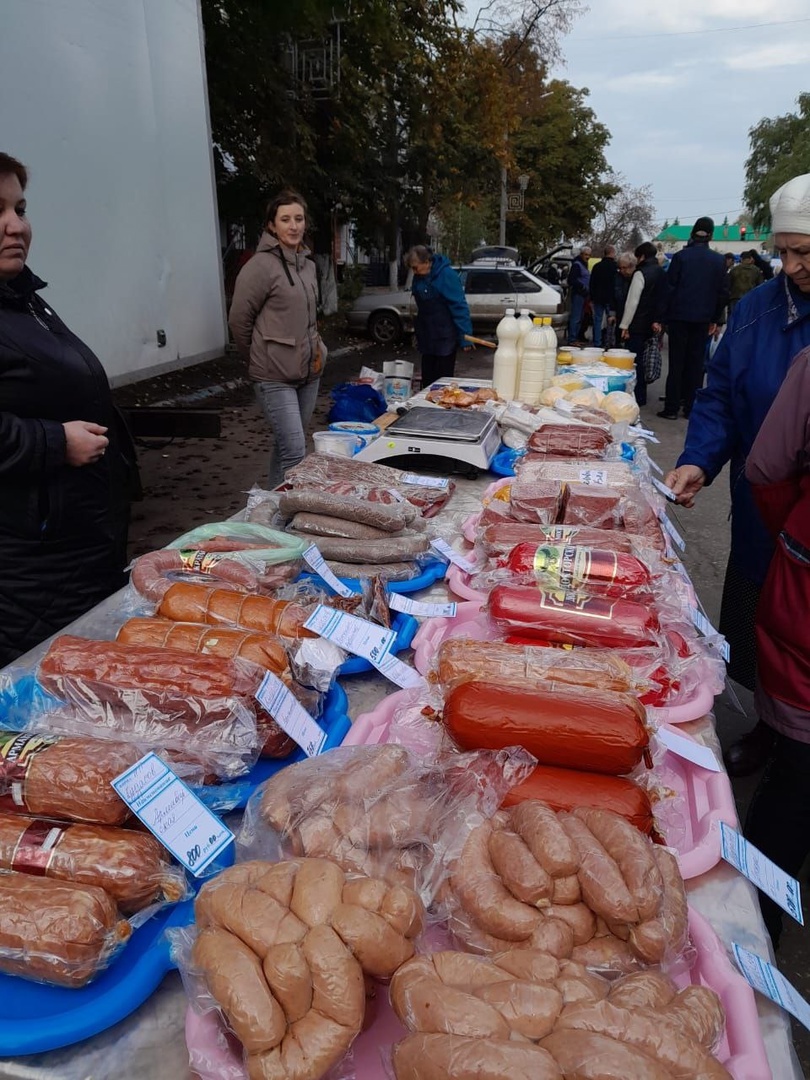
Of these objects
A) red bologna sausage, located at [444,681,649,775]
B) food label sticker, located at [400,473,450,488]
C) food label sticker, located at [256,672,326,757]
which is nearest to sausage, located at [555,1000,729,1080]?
red bologna sausage, located at [444,681,649,775]

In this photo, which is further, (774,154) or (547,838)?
(774,154)

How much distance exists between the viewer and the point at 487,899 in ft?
3.43

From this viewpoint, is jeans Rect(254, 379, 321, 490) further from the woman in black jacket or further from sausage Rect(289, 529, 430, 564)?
sausage Rect(289, 529, 430, 564)

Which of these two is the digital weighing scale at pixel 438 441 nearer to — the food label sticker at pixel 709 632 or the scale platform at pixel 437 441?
the scale platform at pixel 437 441

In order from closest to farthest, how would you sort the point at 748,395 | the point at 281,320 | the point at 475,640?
1. the point at 475,640
2. the point at 748,395
3. the point at 281,320

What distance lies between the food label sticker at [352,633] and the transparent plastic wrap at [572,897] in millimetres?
754

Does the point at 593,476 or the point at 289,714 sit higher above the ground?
the point at 593,476

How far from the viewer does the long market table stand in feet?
3.27

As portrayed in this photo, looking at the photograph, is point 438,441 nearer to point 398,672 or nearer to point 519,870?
point 398,672

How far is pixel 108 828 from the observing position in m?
1.21

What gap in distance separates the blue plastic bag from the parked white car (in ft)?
33.8

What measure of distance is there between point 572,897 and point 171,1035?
653 mm

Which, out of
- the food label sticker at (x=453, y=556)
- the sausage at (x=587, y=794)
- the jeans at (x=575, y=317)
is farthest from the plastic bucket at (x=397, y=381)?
the jeans at (x=575, y=317)

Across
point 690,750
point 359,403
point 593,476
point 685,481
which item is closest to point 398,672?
point 690,750
